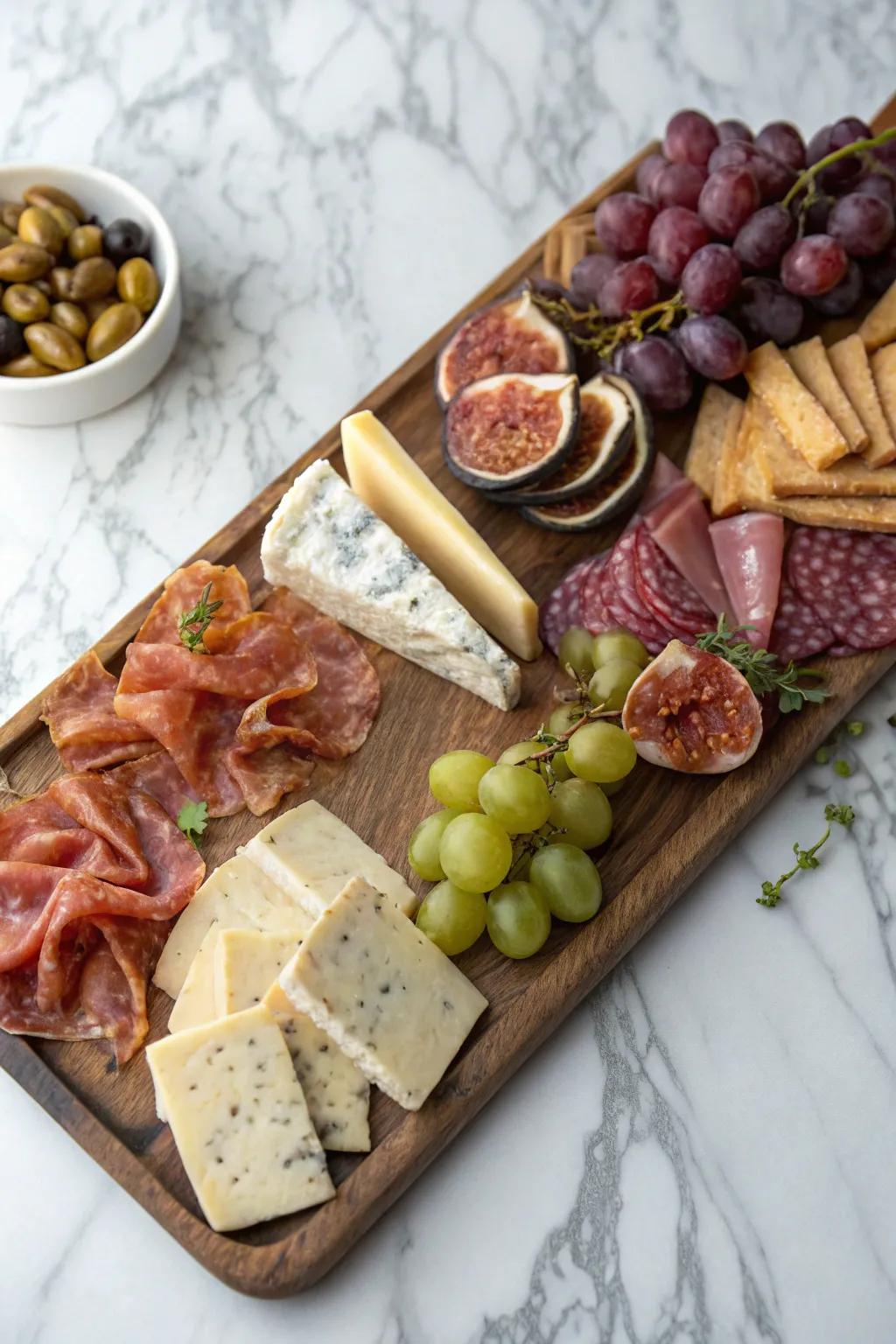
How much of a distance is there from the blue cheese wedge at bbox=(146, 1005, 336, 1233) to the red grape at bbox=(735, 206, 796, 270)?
1.67 m

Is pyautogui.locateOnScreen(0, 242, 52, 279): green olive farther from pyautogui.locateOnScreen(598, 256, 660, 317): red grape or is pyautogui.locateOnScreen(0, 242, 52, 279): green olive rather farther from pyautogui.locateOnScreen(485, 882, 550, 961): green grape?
pyautogui.locateOnScreen(485, 882, 550, 961): green grape

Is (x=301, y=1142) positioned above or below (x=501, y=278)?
below

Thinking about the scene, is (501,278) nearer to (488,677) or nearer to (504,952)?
(488,677)

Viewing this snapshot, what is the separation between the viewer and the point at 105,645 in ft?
7.54

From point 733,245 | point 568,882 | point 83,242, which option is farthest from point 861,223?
point 83,242

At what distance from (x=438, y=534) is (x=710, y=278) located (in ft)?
2.34

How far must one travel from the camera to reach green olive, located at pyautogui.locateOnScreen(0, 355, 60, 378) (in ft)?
8.35

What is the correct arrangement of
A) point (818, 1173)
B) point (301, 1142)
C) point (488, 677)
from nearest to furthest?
point (301, 1142) < point (818, 1173) < point (488, 677)

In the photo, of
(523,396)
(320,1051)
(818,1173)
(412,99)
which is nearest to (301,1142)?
(320,1051)

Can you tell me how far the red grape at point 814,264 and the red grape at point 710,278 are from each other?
11 cm

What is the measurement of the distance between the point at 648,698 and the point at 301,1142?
0.87 m

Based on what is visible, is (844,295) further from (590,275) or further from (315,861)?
(315,861)

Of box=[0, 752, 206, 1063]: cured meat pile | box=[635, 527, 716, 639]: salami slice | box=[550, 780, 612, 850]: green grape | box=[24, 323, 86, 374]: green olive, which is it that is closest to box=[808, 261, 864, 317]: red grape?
box=[635, 527, 716, 639]: salami slice

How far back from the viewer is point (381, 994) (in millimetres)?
1839
